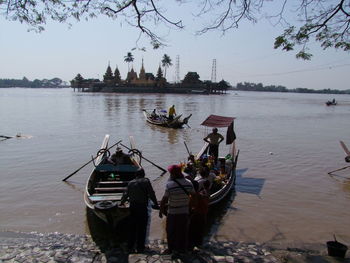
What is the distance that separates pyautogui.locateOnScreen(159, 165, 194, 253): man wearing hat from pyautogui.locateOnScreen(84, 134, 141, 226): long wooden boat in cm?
130

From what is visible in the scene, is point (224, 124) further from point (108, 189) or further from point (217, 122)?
point (108, 189)

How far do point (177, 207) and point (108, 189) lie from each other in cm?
324

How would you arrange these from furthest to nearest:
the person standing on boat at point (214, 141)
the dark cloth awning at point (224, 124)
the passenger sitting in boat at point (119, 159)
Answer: the dark cloth awning at point (224, 124)
the person standing on boat at point (214, 141)
the passenger sitting in boat at point (119, 159)

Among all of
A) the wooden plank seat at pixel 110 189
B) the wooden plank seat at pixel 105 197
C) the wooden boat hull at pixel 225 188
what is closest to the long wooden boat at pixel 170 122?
the wooden boat hull at pixel 225 188

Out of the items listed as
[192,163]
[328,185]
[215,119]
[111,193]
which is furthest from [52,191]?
[328,185]

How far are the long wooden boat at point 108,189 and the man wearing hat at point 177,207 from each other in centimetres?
130

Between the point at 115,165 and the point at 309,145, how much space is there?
48.3 ft

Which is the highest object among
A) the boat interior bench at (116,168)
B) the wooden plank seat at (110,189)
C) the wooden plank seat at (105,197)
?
the boat interior bench at (116,168)

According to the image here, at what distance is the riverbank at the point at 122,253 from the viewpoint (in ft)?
18.2

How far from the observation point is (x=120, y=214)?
666 cm

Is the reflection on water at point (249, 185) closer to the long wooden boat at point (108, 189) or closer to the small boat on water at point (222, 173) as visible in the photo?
the small boat on water at point (222, 173)

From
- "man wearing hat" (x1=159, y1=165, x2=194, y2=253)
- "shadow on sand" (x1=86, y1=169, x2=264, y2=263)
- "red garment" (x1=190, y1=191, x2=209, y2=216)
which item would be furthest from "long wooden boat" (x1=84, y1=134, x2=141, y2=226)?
"red garment" (x1=190, y1=191, x2=209, y2=216)

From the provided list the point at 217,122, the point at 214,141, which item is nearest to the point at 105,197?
the point at 214,141

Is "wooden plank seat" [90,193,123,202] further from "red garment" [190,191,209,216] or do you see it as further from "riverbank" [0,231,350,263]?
→ "red garment" [190,191,209,216]
